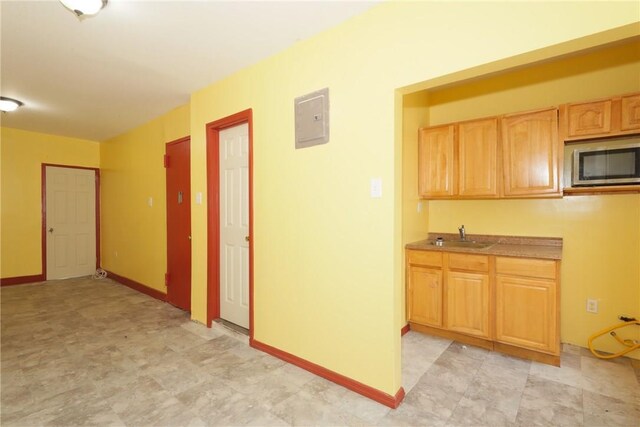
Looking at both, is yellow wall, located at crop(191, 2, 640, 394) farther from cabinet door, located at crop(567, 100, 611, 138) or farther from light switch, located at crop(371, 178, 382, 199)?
cabinet door, located at crop(567, 100, 611, 138)

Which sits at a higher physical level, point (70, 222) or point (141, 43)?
point (141, 43)

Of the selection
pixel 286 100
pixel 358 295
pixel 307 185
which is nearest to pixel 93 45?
pixel 286 100

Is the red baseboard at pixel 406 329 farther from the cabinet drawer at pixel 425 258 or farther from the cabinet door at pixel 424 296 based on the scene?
the cabinet drawer at pixel 425 258

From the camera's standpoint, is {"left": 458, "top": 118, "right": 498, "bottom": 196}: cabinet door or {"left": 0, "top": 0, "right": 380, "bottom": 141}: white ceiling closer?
{"left": 0, "top": 0, "right": 380, "bottom": 141}: white ceiling

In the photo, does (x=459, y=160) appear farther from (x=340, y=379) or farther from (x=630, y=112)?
(x=340, y=379)

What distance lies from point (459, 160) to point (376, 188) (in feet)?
5.08

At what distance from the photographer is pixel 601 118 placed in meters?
2.39

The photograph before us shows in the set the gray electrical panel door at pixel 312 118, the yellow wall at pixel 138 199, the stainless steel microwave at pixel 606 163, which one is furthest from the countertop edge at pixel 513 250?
the yellow wall at pixel 138 199

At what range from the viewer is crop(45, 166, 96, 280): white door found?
17.7ft

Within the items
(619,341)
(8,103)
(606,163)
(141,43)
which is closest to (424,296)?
(619,341)

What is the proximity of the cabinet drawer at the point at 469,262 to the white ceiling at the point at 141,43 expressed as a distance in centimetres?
216

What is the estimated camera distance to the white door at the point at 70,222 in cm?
539

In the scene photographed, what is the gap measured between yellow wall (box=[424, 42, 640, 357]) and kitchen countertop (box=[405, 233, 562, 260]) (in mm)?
65

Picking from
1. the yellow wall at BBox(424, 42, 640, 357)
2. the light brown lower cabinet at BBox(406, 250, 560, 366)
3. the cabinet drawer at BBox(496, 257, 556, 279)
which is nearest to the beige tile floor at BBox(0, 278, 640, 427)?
the light brown lower cabinet at BBox(406, 250, 560, 366)
